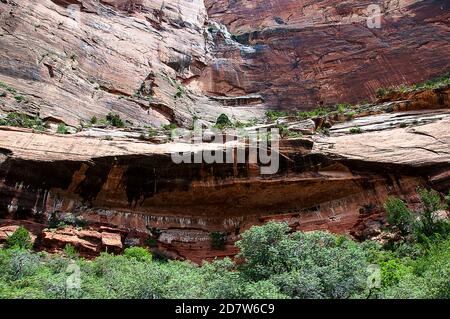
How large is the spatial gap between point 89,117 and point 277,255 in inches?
834

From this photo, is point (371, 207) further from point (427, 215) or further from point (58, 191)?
point (58, 191)

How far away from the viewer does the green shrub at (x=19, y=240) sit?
18.3 metres

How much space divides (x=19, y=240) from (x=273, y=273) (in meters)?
11.4

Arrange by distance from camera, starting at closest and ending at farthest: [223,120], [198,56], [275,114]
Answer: [223,120] → [275,114] → [198,56]

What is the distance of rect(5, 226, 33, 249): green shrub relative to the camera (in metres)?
18.3

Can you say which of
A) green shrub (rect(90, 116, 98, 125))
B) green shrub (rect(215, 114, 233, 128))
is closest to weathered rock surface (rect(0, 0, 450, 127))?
green shrub (rect(90, 116, 98, 125))

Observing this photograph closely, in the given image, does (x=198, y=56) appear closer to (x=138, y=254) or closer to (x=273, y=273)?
(x=138, y=254)

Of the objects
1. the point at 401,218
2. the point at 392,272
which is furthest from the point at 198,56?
the point at 392,272

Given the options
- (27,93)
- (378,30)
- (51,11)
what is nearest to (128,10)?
(51,11)

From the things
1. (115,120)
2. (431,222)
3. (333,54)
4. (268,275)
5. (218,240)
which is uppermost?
(333,54)

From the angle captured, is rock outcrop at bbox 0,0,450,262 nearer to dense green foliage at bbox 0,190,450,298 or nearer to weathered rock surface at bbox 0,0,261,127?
weathered rock surface at bbox 0,0,261,127

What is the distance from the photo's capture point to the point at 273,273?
43.4 feet

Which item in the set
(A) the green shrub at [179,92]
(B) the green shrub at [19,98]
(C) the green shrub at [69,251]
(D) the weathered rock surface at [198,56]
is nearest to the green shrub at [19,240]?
(C) the green shrub at [69,251]

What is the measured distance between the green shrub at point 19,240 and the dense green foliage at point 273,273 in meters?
0.19
